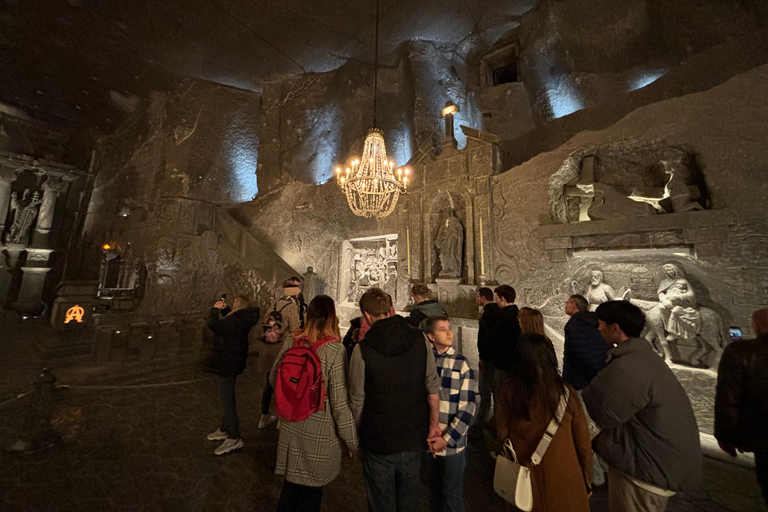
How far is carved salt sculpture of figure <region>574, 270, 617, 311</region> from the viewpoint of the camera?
446 cm

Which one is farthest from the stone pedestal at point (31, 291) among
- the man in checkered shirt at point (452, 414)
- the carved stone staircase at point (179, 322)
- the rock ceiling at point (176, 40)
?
the man in checkered shirt at point (452, 414)

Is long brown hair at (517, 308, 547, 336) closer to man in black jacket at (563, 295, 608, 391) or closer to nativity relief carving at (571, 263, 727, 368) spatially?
man in black jacket at (563, 295, 608, 391)

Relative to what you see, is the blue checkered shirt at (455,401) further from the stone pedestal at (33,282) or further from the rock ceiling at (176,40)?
the stone pedestal at (33,282)

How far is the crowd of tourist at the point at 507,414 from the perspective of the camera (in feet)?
4.63

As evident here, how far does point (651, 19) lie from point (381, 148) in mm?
10484

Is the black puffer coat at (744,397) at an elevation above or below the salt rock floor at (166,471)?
above

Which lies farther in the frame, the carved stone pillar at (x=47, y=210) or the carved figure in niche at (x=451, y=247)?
the carved stone pillar at (x=47, y=210)

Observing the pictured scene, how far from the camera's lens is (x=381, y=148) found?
5.00 metres

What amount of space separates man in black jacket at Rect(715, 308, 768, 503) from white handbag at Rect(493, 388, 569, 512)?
4.23ft

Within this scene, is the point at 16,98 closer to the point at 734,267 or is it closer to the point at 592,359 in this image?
the point at 592,359

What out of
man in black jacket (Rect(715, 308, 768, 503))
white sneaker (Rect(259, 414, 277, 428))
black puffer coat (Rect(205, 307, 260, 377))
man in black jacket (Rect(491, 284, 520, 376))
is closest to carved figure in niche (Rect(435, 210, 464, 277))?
man in black jacket (Rect(491, 284, 520, 376))

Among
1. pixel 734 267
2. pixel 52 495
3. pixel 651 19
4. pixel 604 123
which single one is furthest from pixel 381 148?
pixel 651 19

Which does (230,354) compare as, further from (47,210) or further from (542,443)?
(47,210)

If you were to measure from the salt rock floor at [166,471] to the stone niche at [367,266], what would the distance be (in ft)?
13.8
